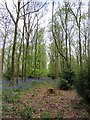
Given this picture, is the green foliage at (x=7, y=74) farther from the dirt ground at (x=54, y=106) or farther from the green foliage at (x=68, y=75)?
the dirt ground at (x=54, y=106)

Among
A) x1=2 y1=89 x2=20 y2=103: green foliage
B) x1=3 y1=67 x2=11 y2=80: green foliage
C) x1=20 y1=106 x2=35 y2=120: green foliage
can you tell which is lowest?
x1=20 y1=106 x2=35 y2=120: green foliage

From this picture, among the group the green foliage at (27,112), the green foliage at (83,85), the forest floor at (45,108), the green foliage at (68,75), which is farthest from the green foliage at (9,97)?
the green foliage at (68,75)

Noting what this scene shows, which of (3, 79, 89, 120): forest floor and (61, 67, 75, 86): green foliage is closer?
(3, 79, 89, 120): forest floor

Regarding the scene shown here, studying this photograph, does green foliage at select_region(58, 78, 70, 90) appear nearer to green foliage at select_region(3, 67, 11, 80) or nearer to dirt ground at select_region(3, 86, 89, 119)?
dirt ground at select_region(3, 86, 89, 119)

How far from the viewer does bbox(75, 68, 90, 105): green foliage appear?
121 inches

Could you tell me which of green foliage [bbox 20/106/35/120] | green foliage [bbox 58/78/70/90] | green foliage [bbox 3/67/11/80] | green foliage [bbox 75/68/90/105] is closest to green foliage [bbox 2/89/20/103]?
green foliage [bbox 20/106/35/120]

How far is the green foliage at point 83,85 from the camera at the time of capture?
10.0 feet

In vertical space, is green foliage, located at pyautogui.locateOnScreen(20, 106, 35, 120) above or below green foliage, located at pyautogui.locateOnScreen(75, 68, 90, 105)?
below

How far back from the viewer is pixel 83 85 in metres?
3.15

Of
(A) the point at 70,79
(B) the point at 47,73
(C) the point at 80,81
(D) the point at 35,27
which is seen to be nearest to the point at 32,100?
(C) the point at 80,81

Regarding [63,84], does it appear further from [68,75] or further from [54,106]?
[54,106]

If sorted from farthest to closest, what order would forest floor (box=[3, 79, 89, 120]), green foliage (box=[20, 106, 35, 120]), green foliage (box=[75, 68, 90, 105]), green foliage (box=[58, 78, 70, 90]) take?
green foliage (box=[58, 78, 70, 90])
forest floor (box=[3, 79, 89, 120])
green foliage (box=[20, 106, 35, 120])
green foliage (box=[75, 68, 90, 105])

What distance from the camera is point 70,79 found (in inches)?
233

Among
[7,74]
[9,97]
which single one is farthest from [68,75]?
[7,74]
